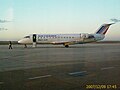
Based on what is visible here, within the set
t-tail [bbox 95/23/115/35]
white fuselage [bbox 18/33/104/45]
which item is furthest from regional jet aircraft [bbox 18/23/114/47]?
t-tail [bbox 95/23/115/35]

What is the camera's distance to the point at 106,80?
956 centimetres

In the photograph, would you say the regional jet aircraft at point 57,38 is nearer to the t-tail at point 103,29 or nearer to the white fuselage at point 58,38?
the white fuselage at point 58,38

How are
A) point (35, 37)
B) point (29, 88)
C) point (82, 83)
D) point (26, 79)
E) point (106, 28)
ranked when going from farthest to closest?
point (106, 28) < point (35, 37) < point (26, 79) < point (82, 83) < point (29, 88)

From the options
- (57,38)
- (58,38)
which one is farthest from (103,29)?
(57,38)

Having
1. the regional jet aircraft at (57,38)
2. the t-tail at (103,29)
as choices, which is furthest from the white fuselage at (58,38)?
the t-tail at (103,29)

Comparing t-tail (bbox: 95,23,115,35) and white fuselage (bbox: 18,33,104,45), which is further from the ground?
t-tail (bbox: 95,23,115,35)

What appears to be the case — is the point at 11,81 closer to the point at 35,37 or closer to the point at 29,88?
the point at 29,88

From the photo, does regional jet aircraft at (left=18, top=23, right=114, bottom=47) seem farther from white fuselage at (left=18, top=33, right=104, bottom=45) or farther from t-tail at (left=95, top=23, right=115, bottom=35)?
t-tail at (left=95, top=23, right=115, bottom=35)

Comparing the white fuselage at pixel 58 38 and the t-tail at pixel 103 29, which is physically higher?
the t-tail at pixel 103 29

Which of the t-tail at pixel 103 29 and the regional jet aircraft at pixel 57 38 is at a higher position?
the t-tail at pixel 103 29

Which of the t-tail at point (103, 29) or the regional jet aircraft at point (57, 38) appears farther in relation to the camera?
the t-tail at point (103, 29)

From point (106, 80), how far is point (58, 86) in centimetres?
231

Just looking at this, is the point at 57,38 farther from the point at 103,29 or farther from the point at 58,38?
the point at 103,29

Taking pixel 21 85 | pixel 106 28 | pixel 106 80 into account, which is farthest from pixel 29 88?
pixel 106 28
